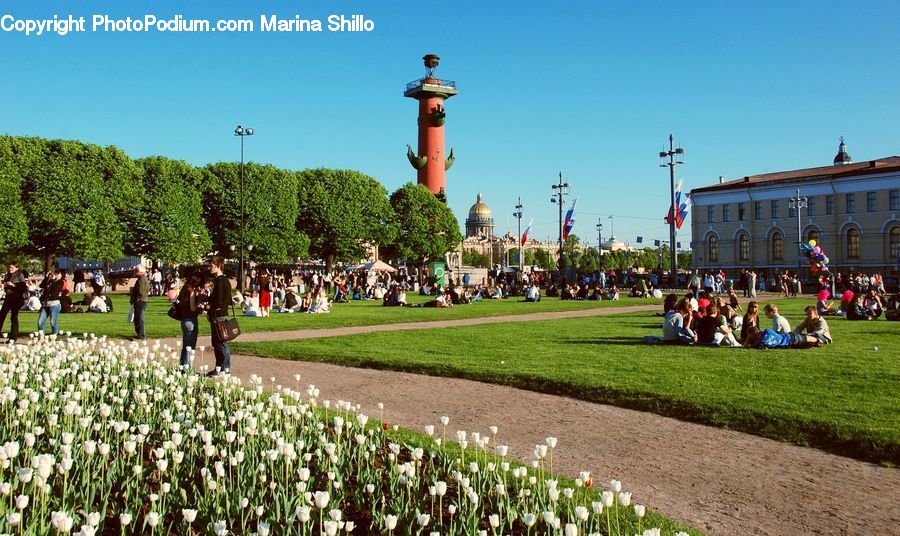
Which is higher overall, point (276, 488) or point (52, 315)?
point (52, 315)

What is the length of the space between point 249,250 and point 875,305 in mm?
→ 38317

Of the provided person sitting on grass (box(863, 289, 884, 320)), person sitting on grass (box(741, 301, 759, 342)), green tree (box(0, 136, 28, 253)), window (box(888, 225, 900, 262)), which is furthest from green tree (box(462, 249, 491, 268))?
person sitting on grass (box(741, 301, 759, 342))

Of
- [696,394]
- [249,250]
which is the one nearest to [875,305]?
[696,394]

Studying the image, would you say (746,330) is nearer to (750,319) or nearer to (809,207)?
(750,319)

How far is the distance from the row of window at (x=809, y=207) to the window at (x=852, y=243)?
179cm

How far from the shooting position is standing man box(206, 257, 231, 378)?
37.6ft

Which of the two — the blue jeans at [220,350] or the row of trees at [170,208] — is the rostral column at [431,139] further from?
the blue jeans at [220,350]

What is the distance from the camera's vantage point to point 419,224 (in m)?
67.7

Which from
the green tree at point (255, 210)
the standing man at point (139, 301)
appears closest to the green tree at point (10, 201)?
the green tree at point (255, 210)

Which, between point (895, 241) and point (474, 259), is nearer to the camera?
point (895, 241)

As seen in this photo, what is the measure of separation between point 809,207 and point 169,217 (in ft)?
183

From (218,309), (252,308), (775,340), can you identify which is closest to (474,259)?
(252,308)

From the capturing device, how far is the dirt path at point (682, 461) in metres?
5.39

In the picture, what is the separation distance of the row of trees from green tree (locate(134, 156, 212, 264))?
0.06 metres
